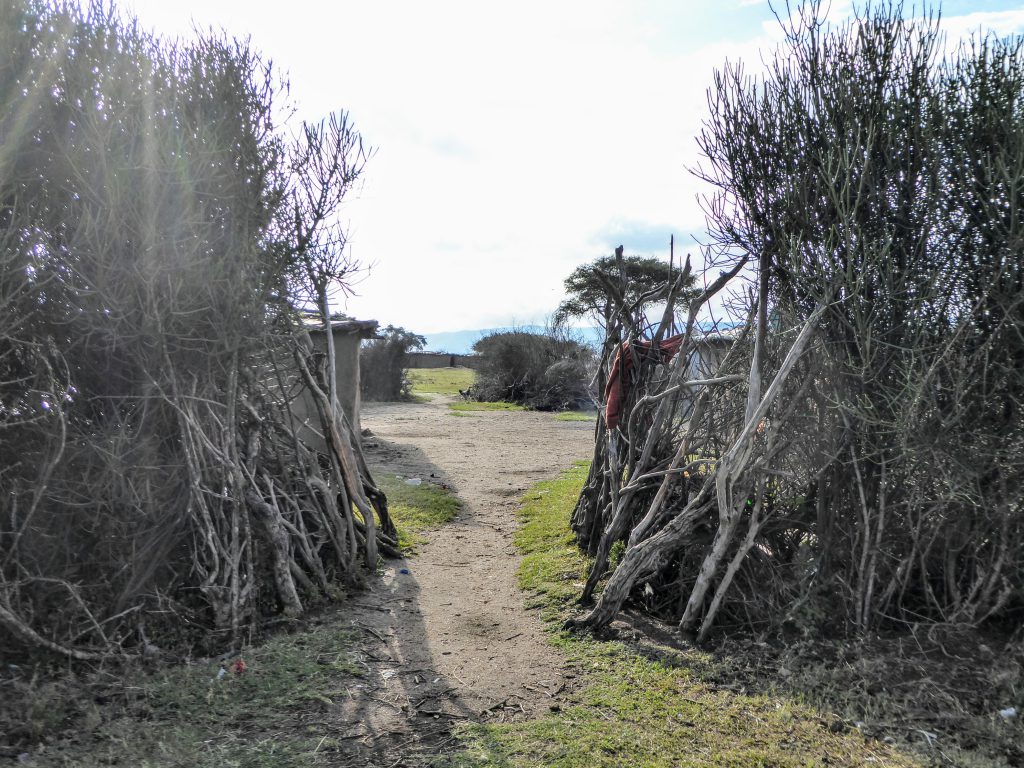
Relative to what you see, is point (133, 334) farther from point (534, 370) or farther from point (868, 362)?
point (534, 370)

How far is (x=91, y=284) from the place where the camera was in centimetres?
407

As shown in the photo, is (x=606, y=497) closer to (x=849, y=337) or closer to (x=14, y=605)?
(x=849, y=337)

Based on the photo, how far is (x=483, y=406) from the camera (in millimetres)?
25406

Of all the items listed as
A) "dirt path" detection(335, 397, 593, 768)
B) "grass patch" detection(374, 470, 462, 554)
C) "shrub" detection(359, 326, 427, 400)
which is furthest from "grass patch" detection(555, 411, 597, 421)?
"grass patch" detection(374, 470, 462, 554)

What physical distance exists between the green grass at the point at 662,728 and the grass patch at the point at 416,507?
133 inches

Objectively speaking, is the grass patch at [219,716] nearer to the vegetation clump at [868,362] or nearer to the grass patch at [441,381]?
the vegetation clump at [868,362]

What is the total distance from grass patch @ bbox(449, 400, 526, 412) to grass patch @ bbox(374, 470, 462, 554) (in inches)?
515

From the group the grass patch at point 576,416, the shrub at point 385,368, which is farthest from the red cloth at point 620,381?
the shrub at point 385,368

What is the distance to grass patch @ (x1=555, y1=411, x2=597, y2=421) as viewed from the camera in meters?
21.7

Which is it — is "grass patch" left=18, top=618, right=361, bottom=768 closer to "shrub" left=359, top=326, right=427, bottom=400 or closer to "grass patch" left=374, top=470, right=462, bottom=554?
"grass patch" left=374, top=470, right=462, bottom=554

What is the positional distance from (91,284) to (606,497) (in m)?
4.38

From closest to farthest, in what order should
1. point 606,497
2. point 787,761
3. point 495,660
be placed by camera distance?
point 787,761 < point 495,660 < point 606,497

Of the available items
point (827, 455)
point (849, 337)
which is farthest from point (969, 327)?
point (827, 455)

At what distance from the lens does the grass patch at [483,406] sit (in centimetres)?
2429
